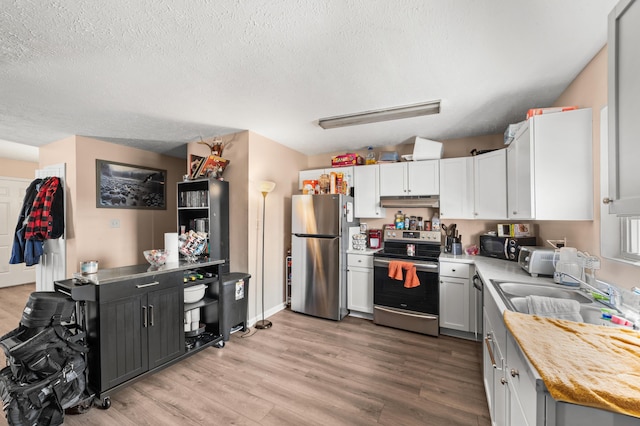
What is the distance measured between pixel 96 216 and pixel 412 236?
4267 mm

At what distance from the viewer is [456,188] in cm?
326

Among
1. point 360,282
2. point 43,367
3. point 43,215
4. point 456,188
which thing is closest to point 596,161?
point 456,188

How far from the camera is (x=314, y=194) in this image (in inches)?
147

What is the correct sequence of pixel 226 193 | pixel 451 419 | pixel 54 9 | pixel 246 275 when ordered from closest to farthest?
1. pixel 54 9
2. pixel 451 419
3. pixel 246 275
4. pixel 226 193

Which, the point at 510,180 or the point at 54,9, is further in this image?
the point at 510,180

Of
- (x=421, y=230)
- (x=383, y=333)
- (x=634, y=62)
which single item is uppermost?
(x=634, y=62)

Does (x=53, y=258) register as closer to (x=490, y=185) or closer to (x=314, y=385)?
(x=314, y=385)

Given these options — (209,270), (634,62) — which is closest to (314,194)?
(209,270)

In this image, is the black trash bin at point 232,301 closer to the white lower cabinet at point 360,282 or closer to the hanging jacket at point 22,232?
the white lower cabinet at point 360,282

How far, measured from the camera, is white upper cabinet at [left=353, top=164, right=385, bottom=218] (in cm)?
372

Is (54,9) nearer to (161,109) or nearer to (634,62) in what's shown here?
(161,109)

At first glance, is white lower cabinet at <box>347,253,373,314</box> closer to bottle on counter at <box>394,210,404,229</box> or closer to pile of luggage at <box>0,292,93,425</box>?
bottle on counter at <box>394,210,404,229</box>

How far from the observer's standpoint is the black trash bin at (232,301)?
2.82 metres

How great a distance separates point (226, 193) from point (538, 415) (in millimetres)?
3269
